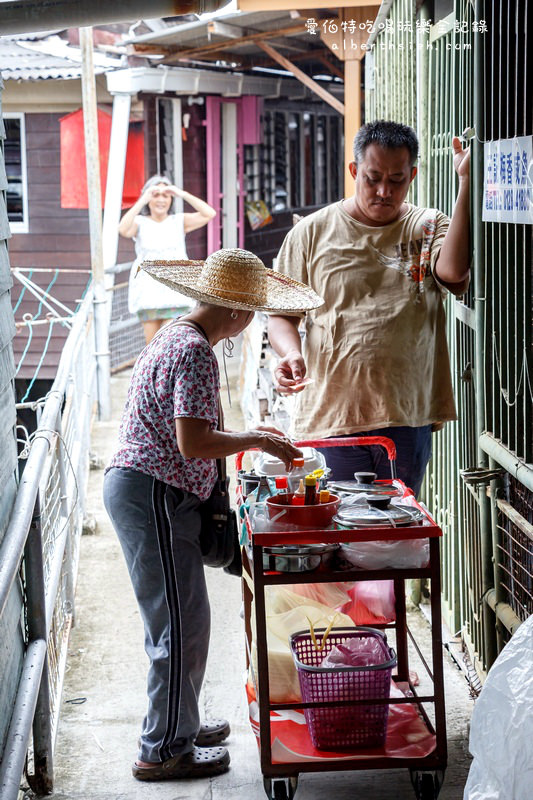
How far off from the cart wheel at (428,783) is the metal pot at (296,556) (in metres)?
0.76

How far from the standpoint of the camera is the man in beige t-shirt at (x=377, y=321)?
3.72 metres

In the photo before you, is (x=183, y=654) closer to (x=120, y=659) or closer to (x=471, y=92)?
(x=120, y=659)

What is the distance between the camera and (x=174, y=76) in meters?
11.8

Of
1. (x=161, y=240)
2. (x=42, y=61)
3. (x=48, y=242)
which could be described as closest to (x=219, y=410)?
(x=161, y=240)

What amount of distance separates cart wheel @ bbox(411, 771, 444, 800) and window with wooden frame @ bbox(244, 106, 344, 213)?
485 inches

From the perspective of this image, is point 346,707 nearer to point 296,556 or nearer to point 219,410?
point 296,556

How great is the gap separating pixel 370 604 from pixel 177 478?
94 cm

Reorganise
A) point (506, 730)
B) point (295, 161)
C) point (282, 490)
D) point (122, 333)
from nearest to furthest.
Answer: point (506, 730), point (282, 490), point (122, 333), point (295, 161)

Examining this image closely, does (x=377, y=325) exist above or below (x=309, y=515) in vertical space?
above

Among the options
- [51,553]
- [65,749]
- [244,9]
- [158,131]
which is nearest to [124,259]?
[158,131]

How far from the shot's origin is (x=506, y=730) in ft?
7.70

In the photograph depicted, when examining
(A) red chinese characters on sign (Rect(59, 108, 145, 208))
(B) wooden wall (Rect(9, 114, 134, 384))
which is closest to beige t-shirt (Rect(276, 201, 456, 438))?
(A) red chinese characters on sign (Rect(59, 108, 145, 208))

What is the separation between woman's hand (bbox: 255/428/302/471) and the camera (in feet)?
10.3

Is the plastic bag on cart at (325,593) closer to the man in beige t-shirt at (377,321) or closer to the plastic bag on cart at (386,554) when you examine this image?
the man in beige t-shirt at (377,321)
